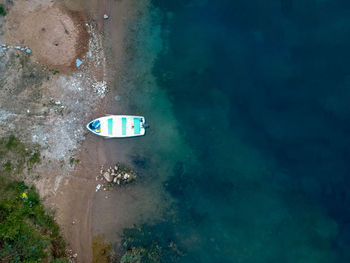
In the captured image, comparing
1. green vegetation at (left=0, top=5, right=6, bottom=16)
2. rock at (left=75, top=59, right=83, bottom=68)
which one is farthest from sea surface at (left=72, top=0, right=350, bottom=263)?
green vegetation at (left=0, top=5, right=6, bottom=16)

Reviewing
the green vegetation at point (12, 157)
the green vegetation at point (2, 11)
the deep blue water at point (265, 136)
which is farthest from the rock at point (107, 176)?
the green vegetation at point (2, 11)

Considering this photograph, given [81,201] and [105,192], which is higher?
[105,192]

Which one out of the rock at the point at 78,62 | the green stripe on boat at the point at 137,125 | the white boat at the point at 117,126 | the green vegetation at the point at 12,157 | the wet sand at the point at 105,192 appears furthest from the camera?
the rock at the point at 78,62

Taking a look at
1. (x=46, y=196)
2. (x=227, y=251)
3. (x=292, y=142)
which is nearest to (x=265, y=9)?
(x=292, y=142)

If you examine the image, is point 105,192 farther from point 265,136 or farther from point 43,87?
point 265,136

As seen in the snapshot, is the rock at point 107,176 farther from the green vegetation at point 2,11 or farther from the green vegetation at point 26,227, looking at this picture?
the green vegetation at point 2,11

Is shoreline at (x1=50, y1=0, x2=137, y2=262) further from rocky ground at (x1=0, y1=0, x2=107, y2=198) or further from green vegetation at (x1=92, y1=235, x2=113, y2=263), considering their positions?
rocky ground at (x1=0, y1=0, x2=107, y2=198)

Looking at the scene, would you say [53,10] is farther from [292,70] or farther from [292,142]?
[292,142]

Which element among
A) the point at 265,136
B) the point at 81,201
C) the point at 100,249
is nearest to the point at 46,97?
the point at 81,201
